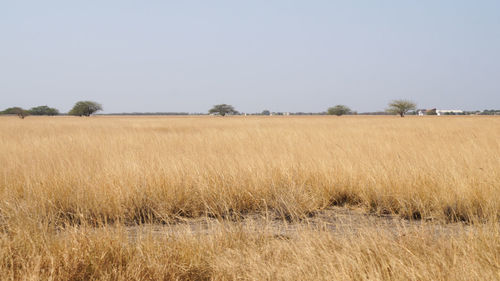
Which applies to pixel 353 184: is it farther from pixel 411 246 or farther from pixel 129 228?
pixel 129 228

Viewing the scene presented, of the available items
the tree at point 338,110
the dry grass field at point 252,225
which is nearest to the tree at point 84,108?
the tree at point 338,110

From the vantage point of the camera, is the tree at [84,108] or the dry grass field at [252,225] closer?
the dry grass field at [252,225]

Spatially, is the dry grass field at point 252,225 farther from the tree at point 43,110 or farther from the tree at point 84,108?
the tree at point 43,110

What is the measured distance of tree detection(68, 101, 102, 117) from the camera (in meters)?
87.1

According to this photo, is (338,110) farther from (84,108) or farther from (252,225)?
(252,225)

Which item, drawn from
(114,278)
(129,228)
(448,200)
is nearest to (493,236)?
(448,200)

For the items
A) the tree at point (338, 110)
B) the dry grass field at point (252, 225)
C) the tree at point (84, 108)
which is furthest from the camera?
the tree at point (338, 110)

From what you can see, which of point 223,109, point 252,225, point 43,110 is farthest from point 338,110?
point 252,225

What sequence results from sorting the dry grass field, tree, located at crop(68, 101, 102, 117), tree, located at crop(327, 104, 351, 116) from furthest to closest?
tree, located at crop(327, 104, 351, 116), tree, located at crop(68, 101, 102, 117), the dry grass field

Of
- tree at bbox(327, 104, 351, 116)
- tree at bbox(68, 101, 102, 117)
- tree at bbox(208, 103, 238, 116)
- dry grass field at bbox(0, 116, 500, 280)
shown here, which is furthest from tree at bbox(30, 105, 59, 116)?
dry grass field at bbox(0, 116, 500, 280)

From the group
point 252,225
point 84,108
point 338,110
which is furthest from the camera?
point 338,110

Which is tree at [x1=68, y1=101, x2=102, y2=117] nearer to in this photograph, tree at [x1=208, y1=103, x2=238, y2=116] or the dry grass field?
tree at [x1=208, y1=103, x2=238, y2=116]

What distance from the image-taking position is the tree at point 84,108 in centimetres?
8712

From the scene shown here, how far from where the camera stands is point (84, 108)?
87.1 meters
